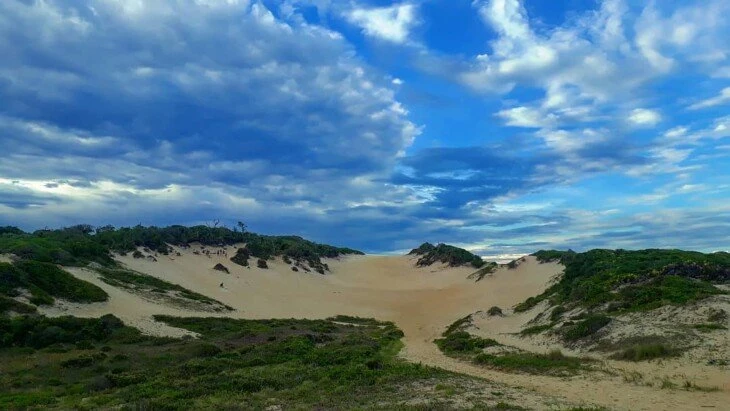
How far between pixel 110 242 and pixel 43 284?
26166mm

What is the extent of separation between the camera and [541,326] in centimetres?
3334

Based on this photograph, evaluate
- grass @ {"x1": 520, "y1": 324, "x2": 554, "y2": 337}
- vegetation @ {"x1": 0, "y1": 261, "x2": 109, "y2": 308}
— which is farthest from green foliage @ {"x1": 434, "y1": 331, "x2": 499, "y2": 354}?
vegetation @ {"x1": 0, "y1": 261, "x2": 109, "y2": 308}

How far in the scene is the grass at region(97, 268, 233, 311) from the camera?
44812 millimetres

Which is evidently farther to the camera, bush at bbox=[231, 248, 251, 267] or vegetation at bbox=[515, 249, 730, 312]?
bush at bbox=[231, 248, 251, 267]

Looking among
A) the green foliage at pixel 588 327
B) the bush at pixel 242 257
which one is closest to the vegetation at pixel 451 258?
the bush at pixel 242 257

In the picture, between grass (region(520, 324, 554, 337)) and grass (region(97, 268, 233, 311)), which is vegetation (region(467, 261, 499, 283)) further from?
grass (region(520, 324, 554, 337))

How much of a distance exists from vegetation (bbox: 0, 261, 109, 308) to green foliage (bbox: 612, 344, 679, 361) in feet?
108

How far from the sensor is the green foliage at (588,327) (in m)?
27.0

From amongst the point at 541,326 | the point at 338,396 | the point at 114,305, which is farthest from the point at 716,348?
the point at 114,305

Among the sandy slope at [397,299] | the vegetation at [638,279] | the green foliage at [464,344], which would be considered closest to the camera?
the sandy slope at [397,299]

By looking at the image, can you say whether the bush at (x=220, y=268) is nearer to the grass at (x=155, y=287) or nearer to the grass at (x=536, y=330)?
the grass at (x=155, y=287)

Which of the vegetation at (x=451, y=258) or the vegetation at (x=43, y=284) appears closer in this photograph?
the vegetation at (x=43, y=284)

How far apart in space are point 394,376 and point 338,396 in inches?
138

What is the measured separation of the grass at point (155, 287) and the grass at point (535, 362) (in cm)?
2895
